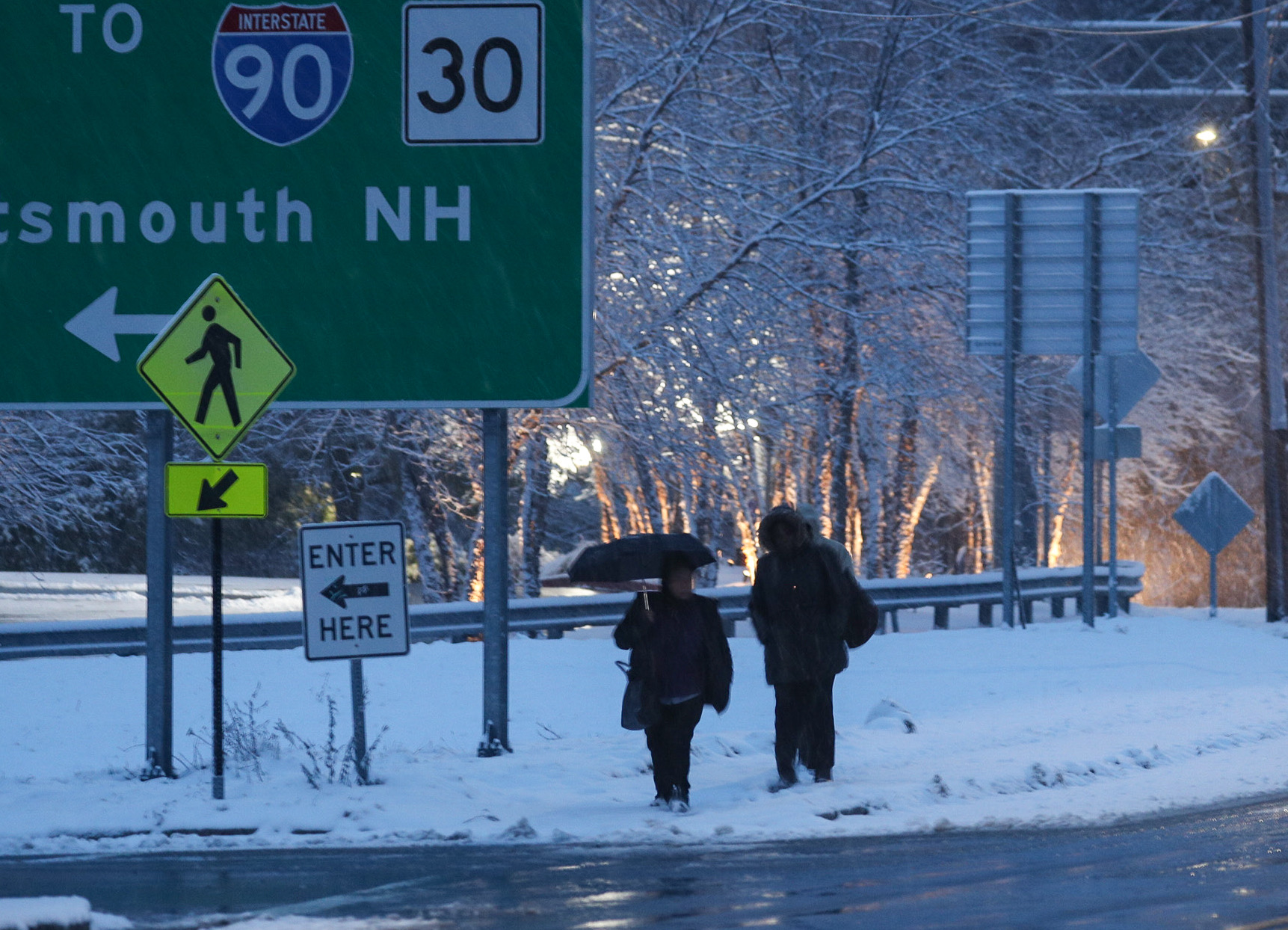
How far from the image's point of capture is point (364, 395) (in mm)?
12383

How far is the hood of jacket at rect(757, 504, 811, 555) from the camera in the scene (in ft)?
34.8

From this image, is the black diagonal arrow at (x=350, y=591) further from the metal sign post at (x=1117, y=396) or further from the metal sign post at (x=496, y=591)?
the metal sign post at (x=1117, y=396)

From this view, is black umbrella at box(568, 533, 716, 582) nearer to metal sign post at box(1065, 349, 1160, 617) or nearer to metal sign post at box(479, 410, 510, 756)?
metal sign post at box(1065, 349, 1160, 617)

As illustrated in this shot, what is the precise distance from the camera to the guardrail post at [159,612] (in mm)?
11625

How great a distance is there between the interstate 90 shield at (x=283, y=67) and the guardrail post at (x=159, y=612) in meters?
2.19

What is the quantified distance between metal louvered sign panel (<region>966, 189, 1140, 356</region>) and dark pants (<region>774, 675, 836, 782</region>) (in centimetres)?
1037

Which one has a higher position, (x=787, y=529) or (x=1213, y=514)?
(x=787, y=529)

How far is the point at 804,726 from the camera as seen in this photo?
10758 millimetres

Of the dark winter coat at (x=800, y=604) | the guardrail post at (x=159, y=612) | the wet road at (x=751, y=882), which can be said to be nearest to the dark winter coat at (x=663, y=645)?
the dark winter coat at (x=800, y=604)

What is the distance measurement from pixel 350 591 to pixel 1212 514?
1720 centimetres

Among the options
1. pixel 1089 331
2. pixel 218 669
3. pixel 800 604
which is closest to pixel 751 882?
pixel 800 604

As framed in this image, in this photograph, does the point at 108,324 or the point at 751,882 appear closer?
the point at 751,882

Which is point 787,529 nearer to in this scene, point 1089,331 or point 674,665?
point 674,665

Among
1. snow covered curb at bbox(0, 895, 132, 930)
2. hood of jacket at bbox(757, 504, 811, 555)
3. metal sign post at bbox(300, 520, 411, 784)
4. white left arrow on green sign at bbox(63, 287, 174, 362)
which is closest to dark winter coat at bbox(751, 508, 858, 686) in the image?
hood of jacket at bbox(757, 504, 811, 555)
